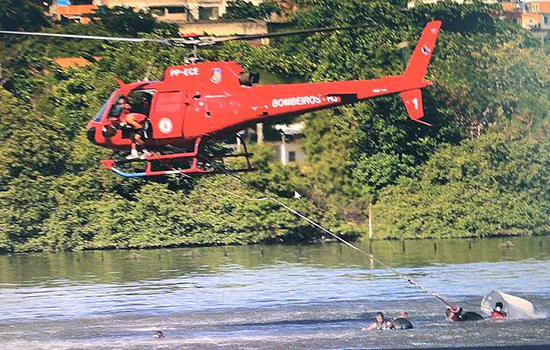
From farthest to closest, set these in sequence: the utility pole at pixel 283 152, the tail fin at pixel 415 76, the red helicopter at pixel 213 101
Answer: the utility pole at pixel 283 152, the tail fin at pixel 415 76, the red helicopter at pixel 213 101

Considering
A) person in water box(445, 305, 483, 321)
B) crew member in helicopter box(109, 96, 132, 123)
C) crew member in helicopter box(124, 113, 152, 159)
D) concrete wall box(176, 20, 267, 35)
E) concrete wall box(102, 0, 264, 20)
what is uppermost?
concrete wall box(102, 0, 264, 20)

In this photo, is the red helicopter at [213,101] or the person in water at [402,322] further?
the person in water at [402,322]

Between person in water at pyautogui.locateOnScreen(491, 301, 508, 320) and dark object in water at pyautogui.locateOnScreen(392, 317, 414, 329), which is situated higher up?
person in water at pyautogui.locateOnScreen(491, 301, 508, 320)

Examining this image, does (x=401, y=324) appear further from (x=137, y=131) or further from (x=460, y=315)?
(x=137, y=131)

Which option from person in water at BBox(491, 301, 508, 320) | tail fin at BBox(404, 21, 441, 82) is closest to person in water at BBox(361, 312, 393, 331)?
person in water at BBox(491, 301, 508, 320)

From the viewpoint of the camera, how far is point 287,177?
75.2 meters

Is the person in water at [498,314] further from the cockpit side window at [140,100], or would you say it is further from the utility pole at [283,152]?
the utility pole at [283,152]

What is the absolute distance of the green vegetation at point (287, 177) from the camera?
7738 cm

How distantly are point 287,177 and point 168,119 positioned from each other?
3133cm

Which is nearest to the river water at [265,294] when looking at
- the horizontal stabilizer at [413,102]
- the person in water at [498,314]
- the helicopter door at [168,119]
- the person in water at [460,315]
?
the person in water at [498,314]

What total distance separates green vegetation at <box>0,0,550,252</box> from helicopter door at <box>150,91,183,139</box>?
2915 cm

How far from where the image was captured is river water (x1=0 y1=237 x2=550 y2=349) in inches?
1912

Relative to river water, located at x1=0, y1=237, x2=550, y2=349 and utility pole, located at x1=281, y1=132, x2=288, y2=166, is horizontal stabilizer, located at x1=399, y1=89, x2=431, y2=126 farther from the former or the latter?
utility pole, located at x1=281, y1=132, x2=288, y2=166

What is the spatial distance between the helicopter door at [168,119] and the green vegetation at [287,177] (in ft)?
95.6
